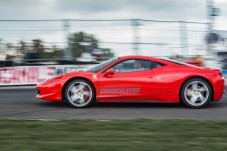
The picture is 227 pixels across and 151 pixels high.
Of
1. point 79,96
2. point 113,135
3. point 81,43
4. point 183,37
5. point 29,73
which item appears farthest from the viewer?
point 183,37

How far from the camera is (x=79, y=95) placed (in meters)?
9.65

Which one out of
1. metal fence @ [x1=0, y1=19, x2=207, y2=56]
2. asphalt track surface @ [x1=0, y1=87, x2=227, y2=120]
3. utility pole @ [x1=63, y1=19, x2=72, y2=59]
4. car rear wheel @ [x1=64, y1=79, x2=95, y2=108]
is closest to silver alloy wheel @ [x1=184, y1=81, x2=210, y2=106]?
asphalt track surface @ [x1=0, y1=87, x2=227, y2=120]

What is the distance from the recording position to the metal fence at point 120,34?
52.3ft

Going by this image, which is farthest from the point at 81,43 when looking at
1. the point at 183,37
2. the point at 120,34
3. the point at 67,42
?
the point at 183,37

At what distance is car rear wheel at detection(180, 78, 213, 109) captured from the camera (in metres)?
9.68

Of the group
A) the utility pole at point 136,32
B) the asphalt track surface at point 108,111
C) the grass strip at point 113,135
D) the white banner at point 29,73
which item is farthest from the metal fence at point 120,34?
the grass strip at point 113,135

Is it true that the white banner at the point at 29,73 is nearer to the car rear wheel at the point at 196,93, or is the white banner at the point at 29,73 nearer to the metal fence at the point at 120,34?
the metal fence at the point at 120,34

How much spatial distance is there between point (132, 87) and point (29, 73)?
6.79 m

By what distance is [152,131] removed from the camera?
21.7 feet

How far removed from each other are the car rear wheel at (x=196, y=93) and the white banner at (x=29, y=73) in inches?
261

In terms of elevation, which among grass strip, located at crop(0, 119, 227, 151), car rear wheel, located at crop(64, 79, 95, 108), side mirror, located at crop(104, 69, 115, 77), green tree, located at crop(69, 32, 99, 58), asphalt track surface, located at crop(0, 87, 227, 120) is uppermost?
green tree, located at crop(69, 32, 99, 58)

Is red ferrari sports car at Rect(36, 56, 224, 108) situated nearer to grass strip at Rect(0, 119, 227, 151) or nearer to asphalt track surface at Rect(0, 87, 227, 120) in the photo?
asphalt track surface at Rect(0, 87, 227, 120)

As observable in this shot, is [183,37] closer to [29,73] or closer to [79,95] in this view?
[29,73]

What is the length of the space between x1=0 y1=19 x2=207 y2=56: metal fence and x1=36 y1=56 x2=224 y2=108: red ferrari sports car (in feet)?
21.0
